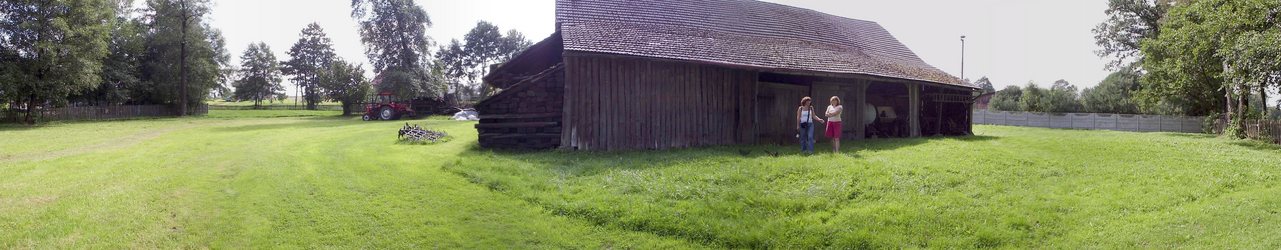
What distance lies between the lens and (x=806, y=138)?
42.3ft

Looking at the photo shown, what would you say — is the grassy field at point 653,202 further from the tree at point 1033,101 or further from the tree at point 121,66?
the tree at point 1033,101

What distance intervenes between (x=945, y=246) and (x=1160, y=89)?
33.8m

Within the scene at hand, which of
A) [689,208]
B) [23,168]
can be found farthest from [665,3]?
[23,168]

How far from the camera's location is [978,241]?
633 centimetres

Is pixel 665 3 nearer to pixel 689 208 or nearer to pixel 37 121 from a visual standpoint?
pixel 689 208

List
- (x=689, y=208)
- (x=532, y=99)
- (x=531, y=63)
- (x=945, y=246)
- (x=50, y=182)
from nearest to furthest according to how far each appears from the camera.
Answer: (x=945, y=246) < (x=689, y=208) < (x=50, y=182) < (x=532, y=99) < (x=531, y=63)

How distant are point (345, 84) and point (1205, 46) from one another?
148ft

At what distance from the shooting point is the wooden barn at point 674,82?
1381 centimetres

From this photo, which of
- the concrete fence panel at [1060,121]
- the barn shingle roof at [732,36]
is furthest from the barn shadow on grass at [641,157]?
the concrete fence panel at [1060,121]

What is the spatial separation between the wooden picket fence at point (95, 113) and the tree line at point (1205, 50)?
4681 centimetres

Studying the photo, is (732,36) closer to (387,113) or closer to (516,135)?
(516,135)

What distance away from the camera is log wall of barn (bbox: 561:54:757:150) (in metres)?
13.7

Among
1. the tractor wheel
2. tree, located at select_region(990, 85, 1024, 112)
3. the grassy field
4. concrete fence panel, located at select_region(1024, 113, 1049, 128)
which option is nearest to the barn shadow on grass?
the grassy field

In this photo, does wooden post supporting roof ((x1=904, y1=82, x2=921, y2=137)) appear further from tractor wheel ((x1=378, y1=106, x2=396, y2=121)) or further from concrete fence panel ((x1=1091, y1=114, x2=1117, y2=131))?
concrete fence panel ((x1=1091, y1=114, x2=1117, y2=131))
